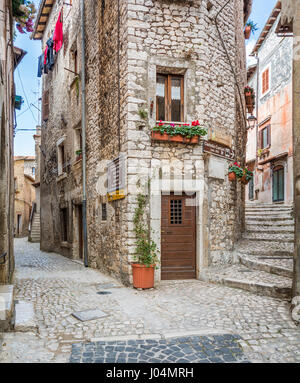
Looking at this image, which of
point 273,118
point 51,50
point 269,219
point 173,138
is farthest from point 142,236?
point 273,118

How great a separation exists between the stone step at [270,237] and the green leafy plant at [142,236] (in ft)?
13.7

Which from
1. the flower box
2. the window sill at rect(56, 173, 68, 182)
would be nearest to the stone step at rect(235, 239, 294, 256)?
the flower box

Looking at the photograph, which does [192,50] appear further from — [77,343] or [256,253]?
[77,343]

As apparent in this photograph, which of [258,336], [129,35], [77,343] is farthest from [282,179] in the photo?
[77,343]

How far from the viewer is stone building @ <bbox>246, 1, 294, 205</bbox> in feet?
50.7

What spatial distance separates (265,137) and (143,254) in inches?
524

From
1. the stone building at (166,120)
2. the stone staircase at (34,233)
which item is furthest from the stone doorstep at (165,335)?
the stone staircase at (34,233)

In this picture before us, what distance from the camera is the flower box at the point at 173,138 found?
7.47 metres

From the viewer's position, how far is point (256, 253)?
28.3ft

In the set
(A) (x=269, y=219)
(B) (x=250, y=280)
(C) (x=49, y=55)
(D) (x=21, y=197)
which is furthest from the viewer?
(D) (x=21, y=197)

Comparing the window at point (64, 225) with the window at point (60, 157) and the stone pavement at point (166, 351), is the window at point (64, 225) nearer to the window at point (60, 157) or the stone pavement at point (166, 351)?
the window at point (60, 157)

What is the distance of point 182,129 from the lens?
757 cm

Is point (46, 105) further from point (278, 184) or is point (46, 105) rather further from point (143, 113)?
point (278, 184)
